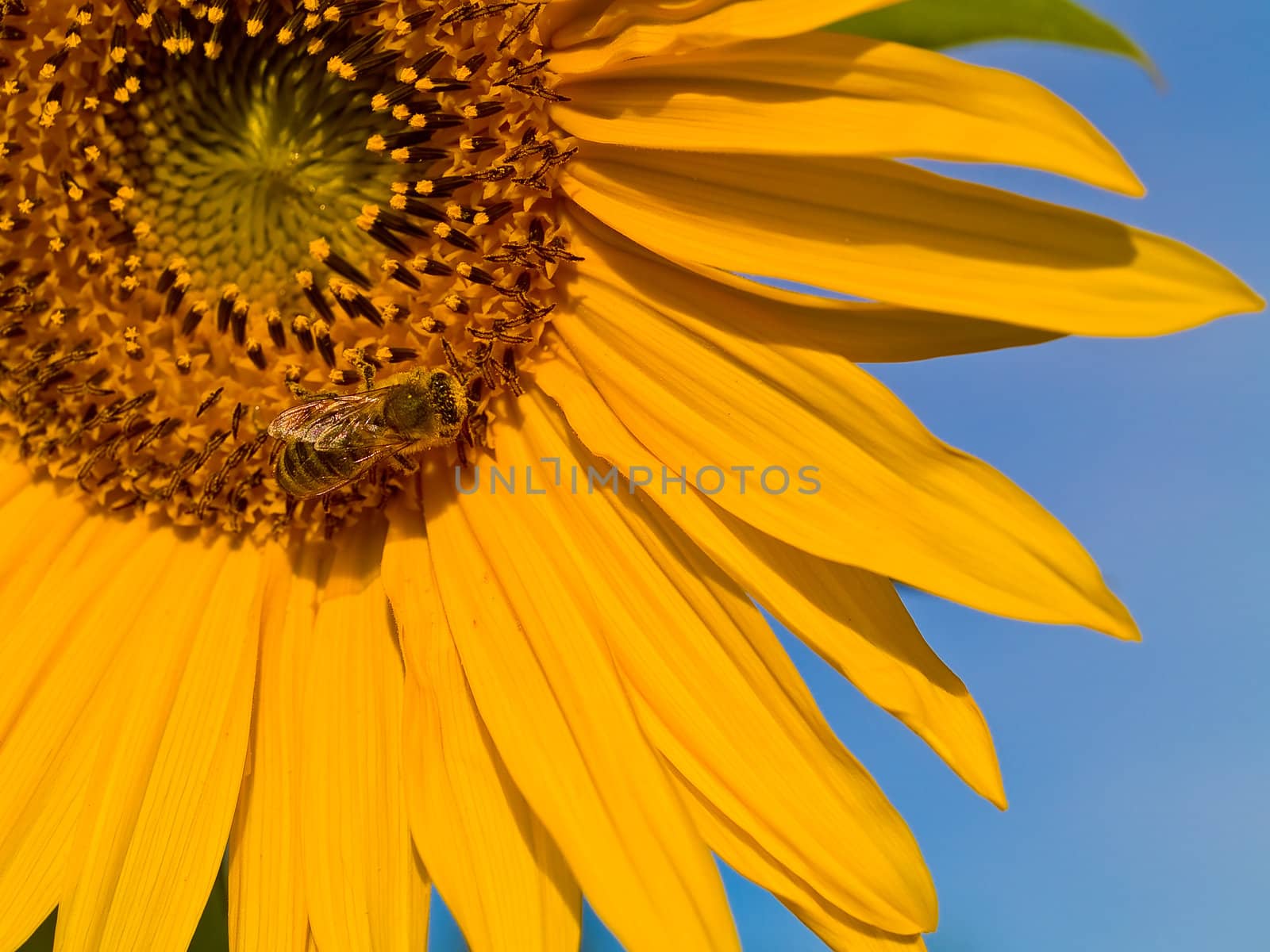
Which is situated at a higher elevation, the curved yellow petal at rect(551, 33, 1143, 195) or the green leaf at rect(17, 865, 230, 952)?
the curved yellow petal at rect(551, 33, 1143, 195)

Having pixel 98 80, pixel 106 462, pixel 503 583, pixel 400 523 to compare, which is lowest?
pixel 503 583

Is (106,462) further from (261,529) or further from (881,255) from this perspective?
(881,255)

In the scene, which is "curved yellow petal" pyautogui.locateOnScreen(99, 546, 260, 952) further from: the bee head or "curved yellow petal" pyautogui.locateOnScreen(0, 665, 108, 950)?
the bee head

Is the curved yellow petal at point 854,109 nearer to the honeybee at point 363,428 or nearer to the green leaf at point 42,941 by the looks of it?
the honeybee at point 363,428

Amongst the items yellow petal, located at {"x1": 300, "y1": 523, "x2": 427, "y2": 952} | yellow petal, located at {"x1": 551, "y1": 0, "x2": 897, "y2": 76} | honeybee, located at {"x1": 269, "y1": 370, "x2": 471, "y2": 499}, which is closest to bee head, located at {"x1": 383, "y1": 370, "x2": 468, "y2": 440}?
honeybee, located at {"x1": 269, "y1": 370, "x2": 471, "y2": 499}

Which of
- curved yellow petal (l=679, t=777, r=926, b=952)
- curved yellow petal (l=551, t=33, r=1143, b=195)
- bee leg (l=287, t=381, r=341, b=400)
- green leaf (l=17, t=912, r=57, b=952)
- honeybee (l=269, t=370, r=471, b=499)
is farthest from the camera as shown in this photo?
green leaf (l=17, t=912, r=57, b=952)

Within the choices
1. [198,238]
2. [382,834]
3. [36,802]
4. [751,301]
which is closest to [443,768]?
[382,834]

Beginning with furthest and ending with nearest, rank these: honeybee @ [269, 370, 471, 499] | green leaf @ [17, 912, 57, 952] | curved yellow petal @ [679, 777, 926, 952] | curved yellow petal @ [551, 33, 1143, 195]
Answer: green leaf @ [17, 912, 57, 952] → honeybee @ [269, 370, 471, 499] → curved yellow petal @ [679, 777, 926, 952] → curved yellow petal @ [551, 33, 1143, 195]
